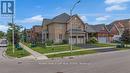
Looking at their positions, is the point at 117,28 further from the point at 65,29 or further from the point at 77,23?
the point at 65,29

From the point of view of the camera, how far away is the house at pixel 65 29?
55906mm

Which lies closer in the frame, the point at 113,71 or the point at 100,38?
the point at 113,71

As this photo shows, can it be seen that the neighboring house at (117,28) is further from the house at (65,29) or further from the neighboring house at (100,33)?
the house at (65,29)

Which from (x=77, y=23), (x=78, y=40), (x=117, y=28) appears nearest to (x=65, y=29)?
(x=77, y=23)

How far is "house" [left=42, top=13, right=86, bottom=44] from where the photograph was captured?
5591 cm

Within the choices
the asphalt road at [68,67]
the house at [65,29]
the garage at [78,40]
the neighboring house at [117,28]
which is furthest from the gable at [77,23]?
the asphalt road at [68,67]

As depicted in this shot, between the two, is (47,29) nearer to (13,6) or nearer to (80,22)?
(80,22)

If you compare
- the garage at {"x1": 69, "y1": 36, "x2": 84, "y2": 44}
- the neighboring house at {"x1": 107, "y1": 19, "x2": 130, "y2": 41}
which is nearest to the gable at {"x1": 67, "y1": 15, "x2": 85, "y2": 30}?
the garage at {"x1": 69, "y1": 36, "x2": 84, "y2": 44}

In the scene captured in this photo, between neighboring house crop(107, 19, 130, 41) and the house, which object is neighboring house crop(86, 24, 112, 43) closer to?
neighboring house crop(107, 19, 130, 41)

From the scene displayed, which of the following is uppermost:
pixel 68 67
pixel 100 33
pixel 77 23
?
pixel 77 23

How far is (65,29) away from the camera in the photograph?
56.8 meters

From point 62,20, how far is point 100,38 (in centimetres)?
1615

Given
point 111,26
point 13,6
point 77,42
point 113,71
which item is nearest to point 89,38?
point 77,42

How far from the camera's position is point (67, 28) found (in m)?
56.8
